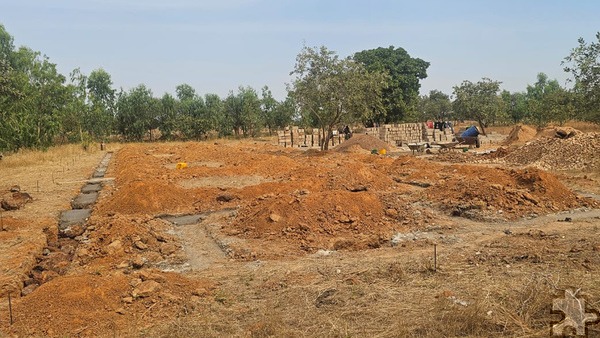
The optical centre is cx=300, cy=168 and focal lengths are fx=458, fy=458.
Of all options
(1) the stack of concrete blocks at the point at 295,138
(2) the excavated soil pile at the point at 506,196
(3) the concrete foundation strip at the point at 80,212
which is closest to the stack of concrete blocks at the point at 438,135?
(1) the stack of concrete blocks at the point at 295,138

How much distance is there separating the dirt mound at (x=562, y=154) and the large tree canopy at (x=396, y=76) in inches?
832

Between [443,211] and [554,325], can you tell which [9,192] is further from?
[554,325]

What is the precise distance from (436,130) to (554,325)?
36.9 metres

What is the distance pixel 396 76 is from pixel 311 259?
3881 cm

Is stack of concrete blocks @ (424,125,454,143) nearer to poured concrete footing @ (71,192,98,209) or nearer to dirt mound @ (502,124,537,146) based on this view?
dirt mound @ (502,124,537,146)

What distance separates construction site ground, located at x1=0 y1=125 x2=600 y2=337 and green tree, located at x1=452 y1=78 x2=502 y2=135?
83.8 feet

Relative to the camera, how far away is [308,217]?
33.4ft

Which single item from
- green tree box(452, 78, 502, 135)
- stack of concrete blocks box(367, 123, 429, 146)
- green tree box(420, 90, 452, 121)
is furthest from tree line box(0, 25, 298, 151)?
green tree box(420, 90, 452, 121)

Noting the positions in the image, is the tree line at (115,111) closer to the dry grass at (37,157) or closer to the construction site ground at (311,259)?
the dry grass at (37,157)

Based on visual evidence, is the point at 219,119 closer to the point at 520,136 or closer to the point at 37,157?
the point at 37,157

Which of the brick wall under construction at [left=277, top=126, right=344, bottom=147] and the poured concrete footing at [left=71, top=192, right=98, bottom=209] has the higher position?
the brick wall under construction at [left=277, top=126, right=344, bottom=147]

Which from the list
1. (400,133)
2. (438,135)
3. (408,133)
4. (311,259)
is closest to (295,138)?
(400,133)

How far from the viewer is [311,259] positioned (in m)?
8.16

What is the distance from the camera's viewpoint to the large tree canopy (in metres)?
43.4
